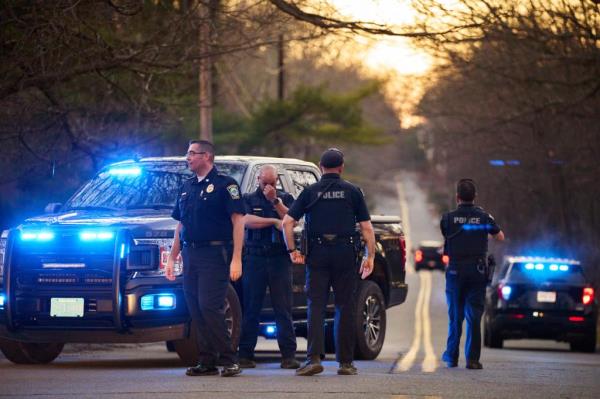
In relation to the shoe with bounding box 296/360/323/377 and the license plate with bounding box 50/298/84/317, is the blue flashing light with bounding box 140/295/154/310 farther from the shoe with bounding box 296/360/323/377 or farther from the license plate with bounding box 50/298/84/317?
the shoe with bounding box 296/360/323/377

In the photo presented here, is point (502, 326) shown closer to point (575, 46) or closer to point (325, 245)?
point (575, 46)

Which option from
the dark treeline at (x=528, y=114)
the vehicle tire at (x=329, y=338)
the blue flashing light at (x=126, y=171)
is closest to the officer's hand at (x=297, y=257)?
the blue flashing light at (x=126, y=171)

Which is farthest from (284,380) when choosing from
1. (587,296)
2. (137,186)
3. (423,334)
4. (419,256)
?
(419,256)

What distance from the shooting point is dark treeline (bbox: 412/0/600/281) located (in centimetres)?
2491

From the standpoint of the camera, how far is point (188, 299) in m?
12.2

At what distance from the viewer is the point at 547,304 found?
23.1 metres

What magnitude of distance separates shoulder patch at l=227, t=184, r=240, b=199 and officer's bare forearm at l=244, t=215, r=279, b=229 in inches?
45.0

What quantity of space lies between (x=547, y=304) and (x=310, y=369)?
11.5m

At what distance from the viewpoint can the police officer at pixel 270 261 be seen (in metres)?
13.4

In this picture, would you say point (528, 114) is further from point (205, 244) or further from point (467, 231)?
point (205, 244)

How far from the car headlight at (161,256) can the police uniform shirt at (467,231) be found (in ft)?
10.1

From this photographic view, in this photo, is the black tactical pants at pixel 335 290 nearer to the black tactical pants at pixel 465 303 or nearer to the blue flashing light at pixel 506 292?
the black tactical pants at pixel 465 303

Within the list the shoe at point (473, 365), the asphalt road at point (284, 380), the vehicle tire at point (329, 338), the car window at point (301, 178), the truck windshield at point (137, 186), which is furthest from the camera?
the vehicle tire at point (329, 338)

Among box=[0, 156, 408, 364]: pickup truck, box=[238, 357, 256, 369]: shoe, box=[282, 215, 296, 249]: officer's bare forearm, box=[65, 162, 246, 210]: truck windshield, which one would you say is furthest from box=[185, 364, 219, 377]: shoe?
box=[65, 162, 246, 210]: truck windshield
